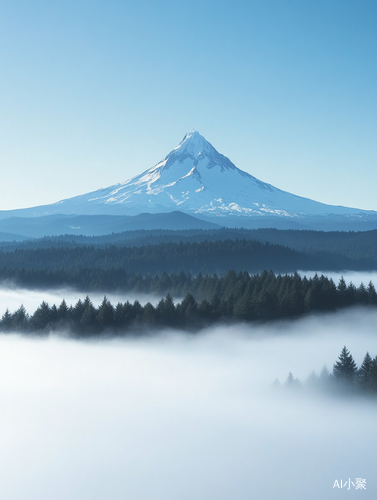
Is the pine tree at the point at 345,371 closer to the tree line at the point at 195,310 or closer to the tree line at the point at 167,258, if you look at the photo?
the tree line at the point at 195,310

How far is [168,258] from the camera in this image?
550ft

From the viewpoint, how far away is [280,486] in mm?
43188

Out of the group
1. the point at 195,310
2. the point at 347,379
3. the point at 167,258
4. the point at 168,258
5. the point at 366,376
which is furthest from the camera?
the point at 167,258

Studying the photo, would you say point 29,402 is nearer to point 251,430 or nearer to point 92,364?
point 92,364

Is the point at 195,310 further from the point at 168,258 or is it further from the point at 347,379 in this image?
the point at 168,258

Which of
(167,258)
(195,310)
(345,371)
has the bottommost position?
(345,371)

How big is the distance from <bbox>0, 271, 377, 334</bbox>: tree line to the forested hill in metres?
79.1

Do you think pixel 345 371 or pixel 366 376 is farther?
pixel 345 371

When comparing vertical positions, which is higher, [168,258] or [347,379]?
[168,258]

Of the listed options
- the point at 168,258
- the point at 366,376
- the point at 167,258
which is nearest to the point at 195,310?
the point at 366,376

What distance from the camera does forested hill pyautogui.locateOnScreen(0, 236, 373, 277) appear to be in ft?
536

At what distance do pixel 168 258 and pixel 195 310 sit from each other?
299 feet

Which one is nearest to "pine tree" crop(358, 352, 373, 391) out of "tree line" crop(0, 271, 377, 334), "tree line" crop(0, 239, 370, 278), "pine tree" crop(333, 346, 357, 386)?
"pine tree" crop(333, 346, 357, 386)

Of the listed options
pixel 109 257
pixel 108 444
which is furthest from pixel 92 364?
pixel 109 257
